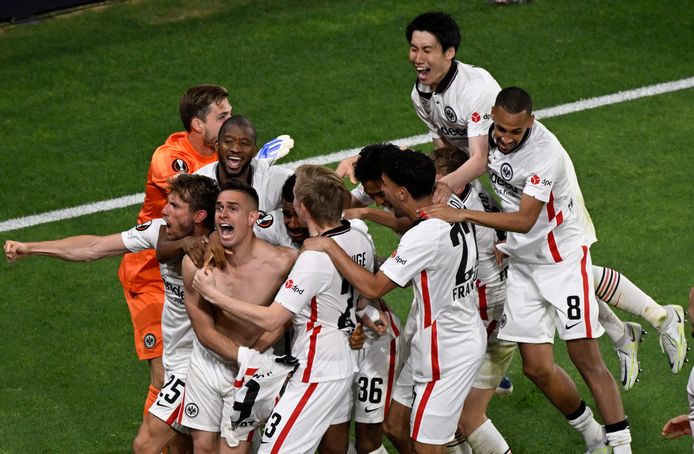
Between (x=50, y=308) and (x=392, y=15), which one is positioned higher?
(x=392, y=15)

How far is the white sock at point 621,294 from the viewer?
29.1 ft

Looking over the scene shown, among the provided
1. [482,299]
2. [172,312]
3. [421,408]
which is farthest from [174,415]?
[482,299]

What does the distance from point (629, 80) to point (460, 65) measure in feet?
16.8

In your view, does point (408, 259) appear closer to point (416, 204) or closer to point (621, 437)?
point (416, 204)

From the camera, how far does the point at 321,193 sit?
23.7 ft

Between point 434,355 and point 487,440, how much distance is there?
86 centimetres

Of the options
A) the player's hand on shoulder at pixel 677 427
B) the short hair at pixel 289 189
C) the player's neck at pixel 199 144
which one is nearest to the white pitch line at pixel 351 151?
the player's neck at pixel 199 144

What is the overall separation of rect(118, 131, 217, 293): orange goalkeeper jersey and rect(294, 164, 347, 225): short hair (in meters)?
1.62

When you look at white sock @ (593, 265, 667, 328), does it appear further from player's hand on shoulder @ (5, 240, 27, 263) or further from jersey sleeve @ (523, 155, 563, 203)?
player's hand on shoulder @ (5, 240, 27, 263)

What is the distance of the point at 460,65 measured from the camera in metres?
9.02

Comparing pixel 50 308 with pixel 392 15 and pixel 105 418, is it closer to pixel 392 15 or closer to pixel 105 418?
pixel 105 418

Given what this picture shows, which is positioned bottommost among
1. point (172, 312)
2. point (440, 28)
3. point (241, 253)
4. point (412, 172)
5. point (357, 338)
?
point (172, 312)

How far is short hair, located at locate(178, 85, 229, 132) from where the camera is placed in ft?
28.5

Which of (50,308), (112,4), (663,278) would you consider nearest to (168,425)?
(50,308)
